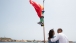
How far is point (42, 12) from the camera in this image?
980 cm

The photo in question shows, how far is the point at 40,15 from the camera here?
10.1 meters

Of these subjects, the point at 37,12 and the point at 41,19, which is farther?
the point at 37,12

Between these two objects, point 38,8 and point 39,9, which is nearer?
point 39,9

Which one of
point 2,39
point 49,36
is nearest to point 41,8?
point 49,36

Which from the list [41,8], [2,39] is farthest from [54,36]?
[2,39]

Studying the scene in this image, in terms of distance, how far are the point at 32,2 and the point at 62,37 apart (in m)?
4.81

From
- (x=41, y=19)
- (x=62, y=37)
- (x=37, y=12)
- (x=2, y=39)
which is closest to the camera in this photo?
(x=62, y=37)

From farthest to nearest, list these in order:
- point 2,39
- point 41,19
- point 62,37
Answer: point 2,39 < point 41,19 < point 62,37

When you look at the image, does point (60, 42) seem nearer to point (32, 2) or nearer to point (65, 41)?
point (65, 41)

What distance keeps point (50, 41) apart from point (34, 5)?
4.45 m

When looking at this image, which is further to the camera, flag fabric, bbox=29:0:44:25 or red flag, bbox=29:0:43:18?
red flag, bbox=29:0:43:18

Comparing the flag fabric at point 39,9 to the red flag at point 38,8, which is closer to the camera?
the flag fabric at point 39,9

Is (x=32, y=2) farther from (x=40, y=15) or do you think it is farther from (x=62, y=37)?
(x=62, y=37)

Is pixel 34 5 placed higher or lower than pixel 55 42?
higher
